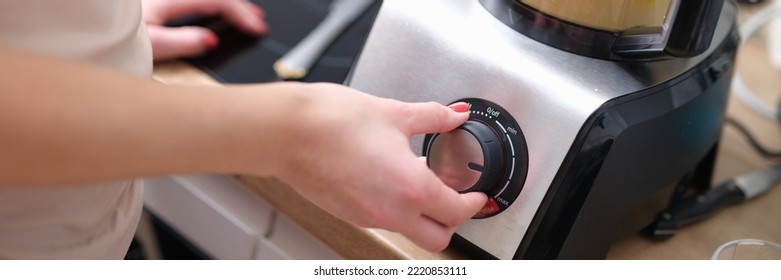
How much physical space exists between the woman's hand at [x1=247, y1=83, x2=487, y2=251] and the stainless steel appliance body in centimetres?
8

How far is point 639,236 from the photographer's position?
1.85 ft

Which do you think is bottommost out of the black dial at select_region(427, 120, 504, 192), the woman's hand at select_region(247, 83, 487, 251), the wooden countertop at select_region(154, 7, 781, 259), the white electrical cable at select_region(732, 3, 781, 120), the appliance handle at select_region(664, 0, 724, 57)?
the wooden countertop at select_region(154, 7, 781, 259)

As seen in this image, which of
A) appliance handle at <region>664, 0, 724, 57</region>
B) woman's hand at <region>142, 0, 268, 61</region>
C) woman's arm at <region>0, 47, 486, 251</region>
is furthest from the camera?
woman's hand at <region>142, 0, 268, 61</region>

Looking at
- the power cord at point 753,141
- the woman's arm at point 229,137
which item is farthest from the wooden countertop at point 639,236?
the woman's arm at point 229,137

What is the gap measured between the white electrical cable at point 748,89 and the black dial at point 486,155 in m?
0.34

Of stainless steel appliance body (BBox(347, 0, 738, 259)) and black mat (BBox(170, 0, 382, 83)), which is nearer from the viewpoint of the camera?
stainless steel appliance body (BBox(347, 0, 738, 259))

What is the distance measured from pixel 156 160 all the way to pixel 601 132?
0.25 metres

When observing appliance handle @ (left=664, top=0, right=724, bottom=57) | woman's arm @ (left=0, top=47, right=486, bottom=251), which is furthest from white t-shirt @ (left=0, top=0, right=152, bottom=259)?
appliance handle @ (left=664, top=0, right=724, bottom=57)

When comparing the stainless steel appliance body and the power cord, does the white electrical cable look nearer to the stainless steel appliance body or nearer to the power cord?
the power cord

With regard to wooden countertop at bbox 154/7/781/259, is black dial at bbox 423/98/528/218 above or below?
above

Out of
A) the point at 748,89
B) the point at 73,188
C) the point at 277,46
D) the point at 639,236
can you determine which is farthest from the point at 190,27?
the point at 748,89

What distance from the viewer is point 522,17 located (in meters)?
0.49

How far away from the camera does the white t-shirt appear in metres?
0.39

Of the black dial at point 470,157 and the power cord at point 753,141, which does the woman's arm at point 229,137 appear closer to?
the black dial at point 470,157
